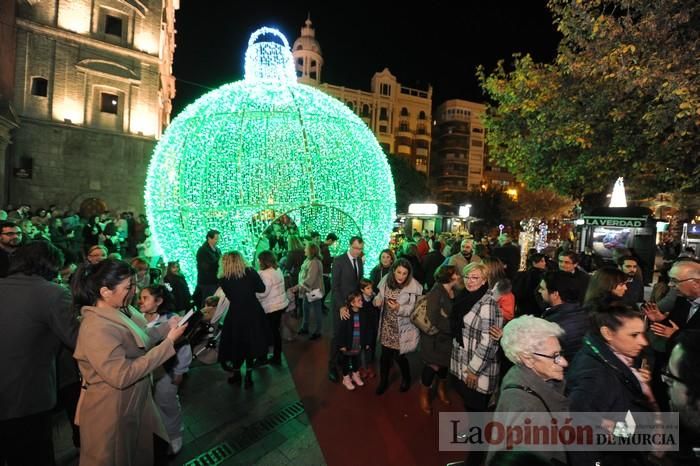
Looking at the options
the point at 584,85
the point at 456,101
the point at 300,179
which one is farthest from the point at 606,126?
the point at 456,101

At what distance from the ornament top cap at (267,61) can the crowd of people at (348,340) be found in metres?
3.84

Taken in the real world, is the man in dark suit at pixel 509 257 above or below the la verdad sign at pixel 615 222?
below

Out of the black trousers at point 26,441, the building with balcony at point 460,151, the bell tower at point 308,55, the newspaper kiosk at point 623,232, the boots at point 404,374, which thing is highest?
the bell tower at point 308,55

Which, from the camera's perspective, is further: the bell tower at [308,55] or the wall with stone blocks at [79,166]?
the bell tower at [308,55]

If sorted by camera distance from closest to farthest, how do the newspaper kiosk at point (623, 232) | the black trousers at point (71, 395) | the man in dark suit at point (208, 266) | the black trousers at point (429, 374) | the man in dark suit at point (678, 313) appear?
1. the black trousers at point (71, 395)
2. the man in dark suit at point (678, 313)
3. the black trousers at point (429, 374)
4. the man in dark suit at point (208, 266)
5. the newspaper kiosk at point (623, 232)

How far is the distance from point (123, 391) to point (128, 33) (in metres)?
24.8

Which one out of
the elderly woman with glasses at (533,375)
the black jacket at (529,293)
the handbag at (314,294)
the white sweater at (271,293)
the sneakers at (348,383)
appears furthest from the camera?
the handbag at (314,294)

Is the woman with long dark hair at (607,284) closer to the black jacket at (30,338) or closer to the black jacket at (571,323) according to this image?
the black jacket at (571,323)

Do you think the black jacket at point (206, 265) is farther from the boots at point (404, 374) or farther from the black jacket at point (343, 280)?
the boots at point (404, 374)

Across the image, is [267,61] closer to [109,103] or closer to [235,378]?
[235,378]

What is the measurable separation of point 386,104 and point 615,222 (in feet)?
163

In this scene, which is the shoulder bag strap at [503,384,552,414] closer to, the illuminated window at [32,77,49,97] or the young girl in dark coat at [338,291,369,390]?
the young girl in dark coat at [338,291,369,390]

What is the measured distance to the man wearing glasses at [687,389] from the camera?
2080 millimetres

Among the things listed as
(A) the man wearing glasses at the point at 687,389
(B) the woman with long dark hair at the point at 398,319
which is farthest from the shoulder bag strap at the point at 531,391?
(B) the woman with long dark hair at the point at 398,319
